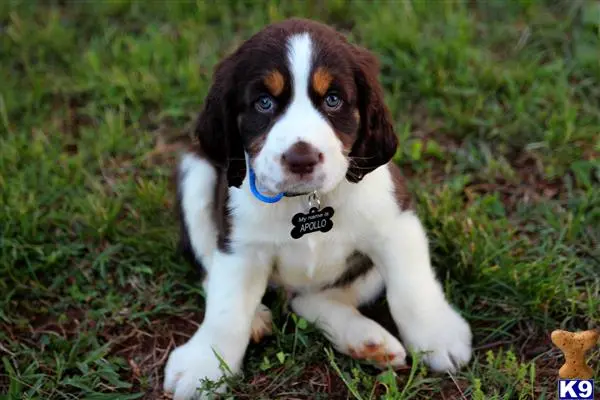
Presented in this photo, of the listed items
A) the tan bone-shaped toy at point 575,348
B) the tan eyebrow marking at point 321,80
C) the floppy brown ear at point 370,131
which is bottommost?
the tan bone-shaped toy at point 575,348

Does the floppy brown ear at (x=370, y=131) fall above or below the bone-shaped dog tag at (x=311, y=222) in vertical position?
above

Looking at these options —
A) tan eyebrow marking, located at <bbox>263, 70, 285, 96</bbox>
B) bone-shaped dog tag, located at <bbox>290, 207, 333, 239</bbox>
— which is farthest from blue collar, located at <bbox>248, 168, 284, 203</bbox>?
tan eyebrow marking, located at <bbox>263, 70, 285, 96</bbox>

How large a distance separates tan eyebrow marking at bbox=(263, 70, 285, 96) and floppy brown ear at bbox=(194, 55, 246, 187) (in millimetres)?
Result: 220

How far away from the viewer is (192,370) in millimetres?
3766

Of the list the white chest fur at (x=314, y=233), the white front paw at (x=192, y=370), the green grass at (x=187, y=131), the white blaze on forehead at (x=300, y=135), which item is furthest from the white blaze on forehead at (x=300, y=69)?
the white front paw at (x=192, y=370)

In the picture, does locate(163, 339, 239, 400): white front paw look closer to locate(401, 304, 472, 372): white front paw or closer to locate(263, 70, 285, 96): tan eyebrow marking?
locate(401, 304, 472, 372): white front paw

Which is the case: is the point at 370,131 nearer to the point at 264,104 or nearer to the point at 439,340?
the point at 264,104

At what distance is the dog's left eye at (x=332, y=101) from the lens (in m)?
3.23

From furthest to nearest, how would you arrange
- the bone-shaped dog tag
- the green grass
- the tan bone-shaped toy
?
the green grass → the bone-shaped dog tag → the tan bone-shaped toy

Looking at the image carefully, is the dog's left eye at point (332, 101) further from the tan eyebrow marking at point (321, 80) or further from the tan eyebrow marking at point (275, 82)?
the tan eyebrow marking at point (275, 82)

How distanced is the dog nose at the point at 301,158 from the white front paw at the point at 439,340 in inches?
42.0

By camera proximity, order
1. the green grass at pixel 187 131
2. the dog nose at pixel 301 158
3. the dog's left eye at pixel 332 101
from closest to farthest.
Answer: the dog nose at pixel 301 158, the dog's left eye at pixel 332 101, the green grass at pixel 187 131
